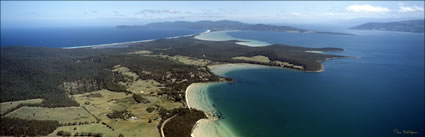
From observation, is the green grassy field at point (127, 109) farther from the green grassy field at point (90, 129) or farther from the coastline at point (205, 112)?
the coastline at point (205, 112)

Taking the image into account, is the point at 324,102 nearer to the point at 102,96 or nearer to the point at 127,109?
the point at 127,109

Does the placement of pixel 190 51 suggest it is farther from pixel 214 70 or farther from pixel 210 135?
pixel 210 135

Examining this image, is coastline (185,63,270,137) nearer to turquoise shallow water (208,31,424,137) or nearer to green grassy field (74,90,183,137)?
turquoise shallow water (208,31,424,137)

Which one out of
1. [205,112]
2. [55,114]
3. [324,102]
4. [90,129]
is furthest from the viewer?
[324,102]

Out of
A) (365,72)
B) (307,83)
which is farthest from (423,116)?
(365,72)

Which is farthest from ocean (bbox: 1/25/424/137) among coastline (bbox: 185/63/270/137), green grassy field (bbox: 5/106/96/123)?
green grassy field (bbox: 5/106/96/123)

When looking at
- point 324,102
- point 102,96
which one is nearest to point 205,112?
point 324,102
